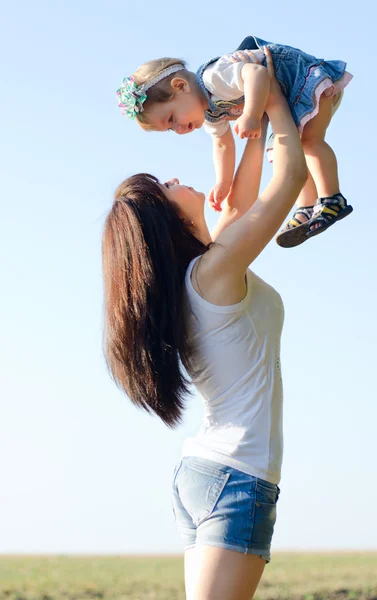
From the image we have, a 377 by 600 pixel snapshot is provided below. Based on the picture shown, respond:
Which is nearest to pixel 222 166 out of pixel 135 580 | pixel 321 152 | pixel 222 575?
pixel 321 152

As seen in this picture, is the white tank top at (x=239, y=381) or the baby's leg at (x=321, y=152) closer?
the white tank top at (x=239, y=381)

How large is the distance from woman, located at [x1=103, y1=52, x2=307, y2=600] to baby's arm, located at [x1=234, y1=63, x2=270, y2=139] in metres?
0.13

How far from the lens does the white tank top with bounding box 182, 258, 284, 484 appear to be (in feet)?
6.68

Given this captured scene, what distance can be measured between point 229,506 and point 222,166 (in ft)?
4.20

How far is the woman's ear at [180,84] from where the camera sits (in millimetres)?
2781

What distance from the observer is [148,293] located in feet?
6.95

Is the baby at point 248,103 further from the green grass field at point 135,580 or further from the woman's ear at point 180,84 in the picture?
the green grass field at point 135,580

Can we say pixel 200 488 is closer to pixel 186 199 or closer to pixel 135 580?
pixel 186 199

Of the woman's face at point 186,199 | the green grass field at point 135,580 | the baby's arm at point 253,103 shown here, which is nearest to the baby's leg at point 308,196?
the baby's arm at point 253,103

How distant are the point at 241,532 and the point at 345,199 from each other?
4.09 feet

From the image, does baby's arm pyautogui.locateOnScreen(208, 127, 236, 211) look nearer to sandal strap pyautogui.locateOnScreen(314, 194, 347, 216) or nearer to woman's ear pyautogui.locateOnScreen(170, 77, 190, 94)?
woman's ear pyautogui.locateOnScreen(170, 77, 190, 94)

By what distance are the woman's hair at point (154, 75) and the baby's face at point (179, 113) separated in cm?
2

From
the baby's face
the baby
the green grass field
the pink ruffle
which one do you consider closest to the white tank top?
the baby

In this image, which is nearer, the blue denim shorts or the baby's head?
the blue denim shorts
